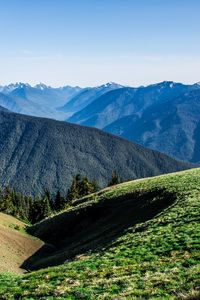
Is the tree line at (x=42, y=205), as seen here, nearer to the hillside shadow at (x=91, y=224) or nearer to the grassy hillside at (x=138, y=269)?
the hillside shadow at (x=91, y=224)

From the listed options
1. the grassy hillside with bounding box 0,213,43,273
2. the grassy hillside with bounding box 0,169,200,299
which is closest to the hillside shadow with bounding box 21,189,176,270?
the grassy hillside with bounding box 0,169,200,299

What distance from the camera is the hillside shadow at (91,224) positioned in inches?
1784

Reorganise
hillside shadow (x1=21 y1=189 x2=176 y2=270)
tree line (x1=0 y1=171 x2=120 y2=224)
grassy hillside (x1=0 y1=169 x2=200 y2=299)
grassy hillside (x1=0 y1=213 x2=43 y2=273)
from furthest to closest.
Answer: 1. tree line (x1=0 y1=171 x2=120 y2=224)
2. hillside shadow (x1=21 y1=189 x2=176 y2=270)
3. grassy hillside (x1=0 y1=213 x2=43 y2=273)
4. grassy hillside (x1=0 y1=169 x2=200 y2=299)

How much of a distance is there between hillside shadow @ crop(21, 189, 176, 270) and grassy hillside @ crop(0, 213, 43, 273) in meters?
1.05

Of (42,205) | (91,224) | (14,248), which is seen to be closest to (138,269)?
(14,248)

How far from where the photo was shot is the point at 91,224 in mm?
60062

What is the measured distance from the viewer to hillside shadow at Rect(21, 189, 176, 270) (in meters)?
45.3

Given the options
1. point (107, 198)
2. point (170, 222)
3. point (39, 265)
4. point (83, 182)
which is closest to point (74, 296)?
point (170, 222)

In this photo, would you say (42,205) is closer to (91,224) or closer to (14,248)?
(91,224)

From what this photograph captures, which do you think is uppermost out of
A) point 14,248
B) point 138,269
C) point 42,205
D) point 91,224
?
point 138,269

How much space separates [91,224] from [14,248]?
12.9 meters

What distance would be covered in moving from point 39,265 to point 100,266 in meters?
19.5

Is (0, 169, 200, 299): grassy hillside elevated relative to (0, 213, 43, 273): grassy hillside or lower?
elevated

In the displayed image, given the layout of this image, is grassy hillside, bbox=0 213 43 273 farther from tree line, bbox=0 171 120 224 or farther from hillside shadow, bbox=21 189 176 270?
tree line, bbox=0 171 120 224
